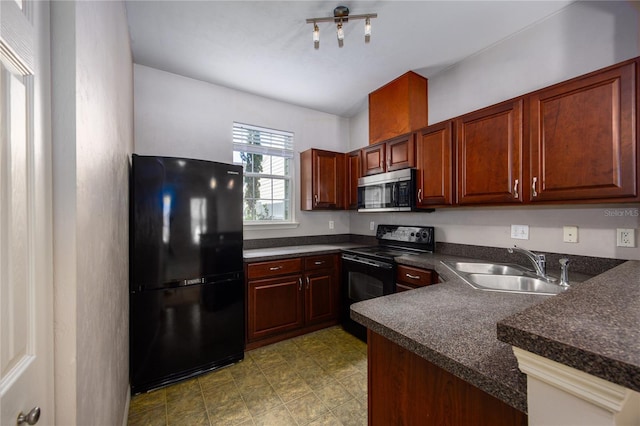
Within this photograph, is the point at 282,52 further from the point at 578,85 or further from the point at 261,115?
the point at 578,85

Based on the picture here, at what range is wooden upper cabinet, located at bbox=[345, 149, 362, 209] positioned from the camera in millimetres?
3326

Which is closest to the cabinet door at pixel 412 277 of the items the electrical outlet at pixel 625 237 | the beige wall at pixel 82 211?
the electrical outlet at pixel 625 237

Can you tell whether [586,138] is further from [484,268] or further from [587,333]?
[587,333]

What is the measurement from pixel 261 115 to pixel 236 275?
1960 millimetres

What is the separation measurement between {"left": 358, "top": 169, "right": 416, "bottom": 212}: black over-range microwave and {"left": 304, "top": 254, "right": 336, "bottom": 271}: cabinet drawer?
2.24 feet

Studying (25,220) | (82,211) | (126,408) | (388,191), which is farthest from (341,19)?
(126,408)

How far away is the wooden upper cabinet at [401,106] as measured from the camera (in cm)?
271

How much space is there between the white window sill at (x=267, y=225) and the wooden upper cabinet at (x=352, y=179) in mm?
745

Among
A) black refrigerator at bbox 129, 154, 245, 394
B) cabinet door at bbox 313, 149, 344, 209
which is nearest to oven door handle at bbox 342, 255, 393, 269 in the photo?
cabinet door at bbox 313, 149, 344, 209

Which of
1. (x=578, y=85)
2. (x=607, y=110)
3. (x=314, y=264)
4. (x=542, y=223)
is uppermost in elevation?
(x=578, y=85)

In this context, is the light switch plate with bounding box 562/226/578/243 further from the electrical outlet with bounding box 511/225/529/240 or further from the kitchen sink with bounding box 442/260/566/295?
the kitchen sink with bounding box 442/260/566/295

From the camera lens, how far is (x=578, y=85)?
5.14 ft

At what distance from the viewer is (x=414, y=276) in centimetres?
224

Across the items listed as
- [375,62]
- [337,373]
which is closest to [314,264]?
[337,373]
